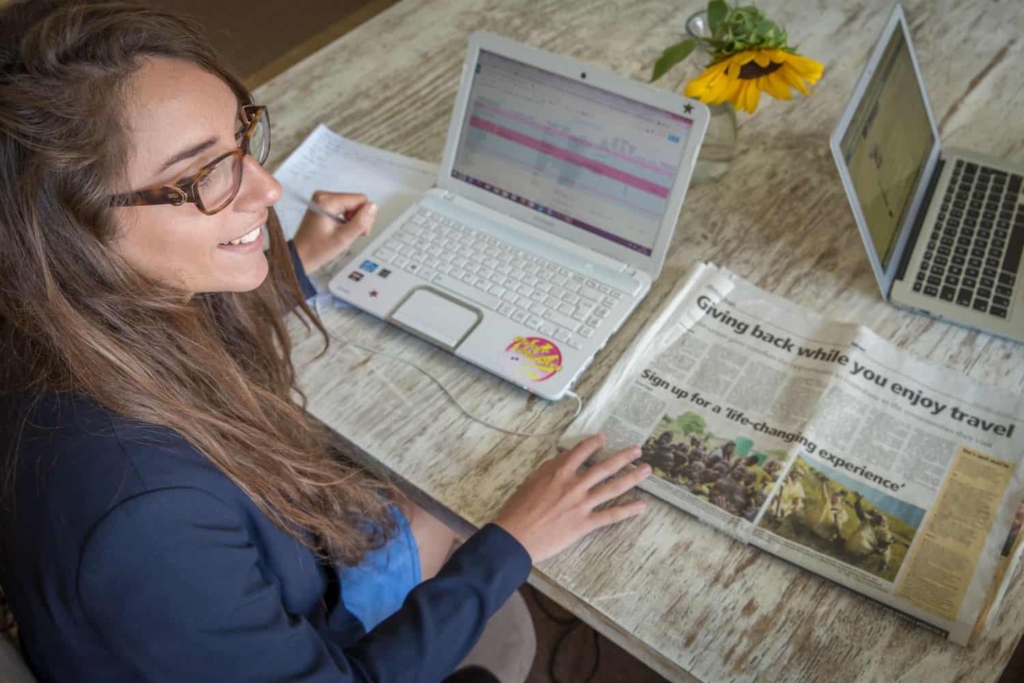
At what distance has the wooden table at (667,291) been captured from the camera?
81 centimetres

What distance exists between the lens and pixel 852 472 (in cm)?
90

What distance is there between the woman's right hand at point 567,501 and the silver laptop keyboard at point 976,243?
475mm

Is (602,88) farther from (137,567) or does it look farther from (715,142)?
(137,567)

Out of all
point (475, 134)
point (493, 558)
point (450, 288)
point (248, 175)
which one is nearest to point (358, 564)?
point (493, 558)

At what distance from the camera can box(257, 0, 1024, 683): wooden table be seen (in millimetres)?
811

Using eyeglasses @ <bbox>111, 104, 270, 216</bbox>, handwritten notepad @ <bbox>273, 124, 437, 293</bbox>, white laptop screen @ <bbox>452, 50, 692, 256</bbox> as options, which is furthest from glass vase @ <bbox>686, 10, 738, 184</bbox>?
eyeglasses @ <bbox>111, 104, 270, 216</bbox>

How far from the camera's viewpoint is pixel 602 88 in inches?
41.8

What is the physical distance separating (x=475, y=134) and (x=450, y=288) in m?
0.23

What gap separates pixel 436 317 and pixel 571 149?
280 millimetres

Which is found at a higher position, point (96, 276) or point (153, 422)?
point (96, 276)

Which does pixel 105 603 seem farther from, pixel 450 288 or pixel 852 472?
pixel 852 472

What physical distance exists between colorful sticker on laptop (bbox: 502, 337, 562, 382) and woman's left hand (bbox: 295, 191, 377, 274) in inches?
12.0

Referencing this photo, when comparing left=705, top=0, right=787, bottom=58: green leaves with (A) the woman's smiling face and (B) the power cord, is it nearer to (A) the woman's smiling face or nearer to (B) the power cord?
(B) the power cord

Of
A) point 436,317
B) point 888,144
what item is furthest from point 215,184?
point 888,144
